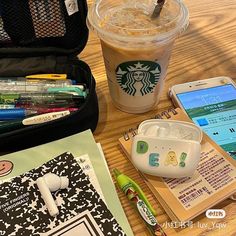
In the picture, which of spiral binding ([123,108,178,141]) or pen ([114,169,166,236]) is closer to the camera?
pen ([114,169,166,236])

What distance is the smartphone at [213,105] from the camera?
568mm

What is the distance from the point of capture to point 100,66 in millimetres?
720

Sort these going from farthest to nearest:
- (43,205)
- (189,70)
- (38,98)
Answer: (189,70), (38,98), (43,205)

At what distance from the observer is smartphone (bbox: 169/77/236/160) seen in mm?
568

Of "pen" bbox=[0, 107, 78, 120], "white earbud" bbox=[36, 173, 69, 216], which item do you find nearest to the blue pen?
"pen" bbox=[0, 107, 78, 120]

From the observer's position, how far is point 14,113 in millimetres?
557

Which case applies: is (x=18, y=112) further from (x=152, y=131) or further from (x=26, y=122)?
(x=152, y=131)

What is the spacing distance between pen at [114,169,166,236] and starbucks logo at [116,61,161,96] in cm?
14

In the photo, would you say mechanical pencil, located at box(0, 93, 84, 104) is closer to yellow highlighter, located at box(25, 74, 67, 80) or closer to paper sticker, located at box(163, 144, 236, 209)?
yellow highlighter, located at box(25, 74, 67, 80)

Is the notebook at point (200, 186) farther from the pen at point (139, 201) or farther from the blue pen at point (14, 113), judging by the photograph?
the blue pen at point (14, 113)

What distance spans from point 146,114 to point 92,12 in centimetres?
19

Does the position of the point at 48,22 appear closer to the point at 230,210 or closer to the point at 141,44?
the point at 141,44

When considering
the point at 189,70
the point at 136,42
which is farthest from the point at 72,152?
the point at 189,70

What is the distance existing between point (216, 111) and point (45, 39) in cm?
33
